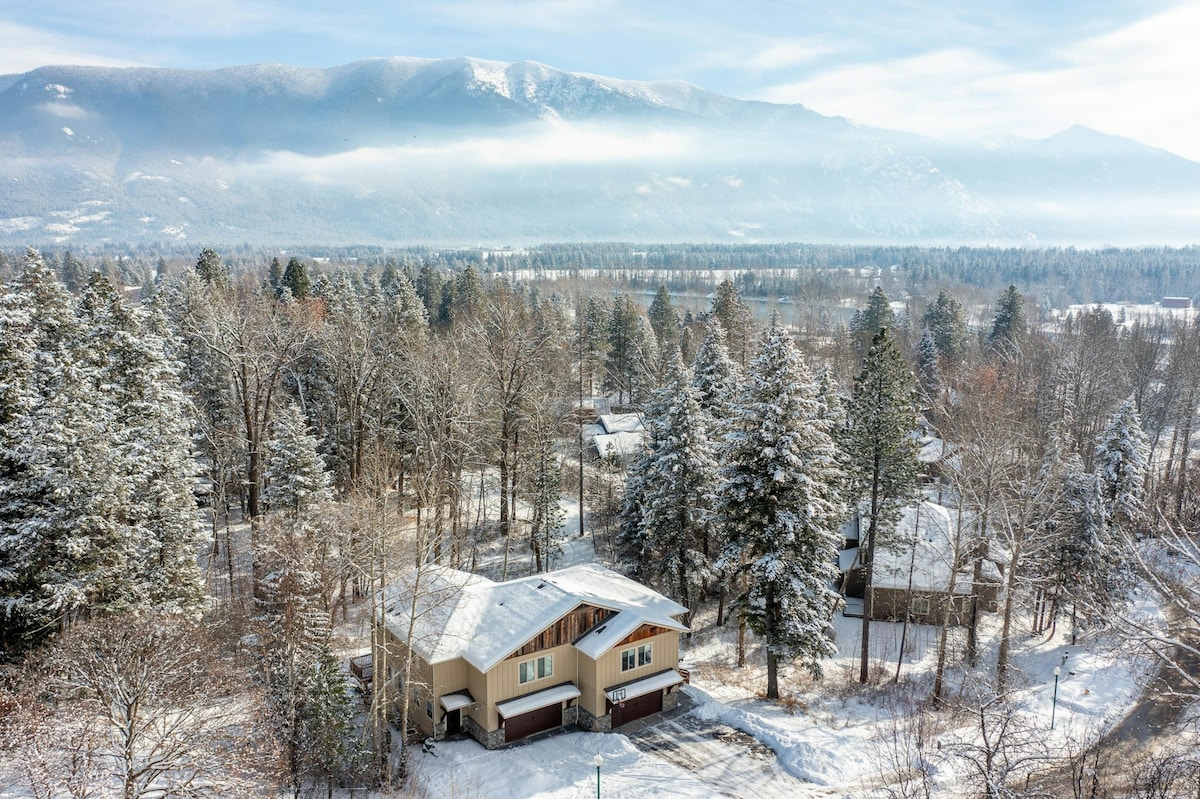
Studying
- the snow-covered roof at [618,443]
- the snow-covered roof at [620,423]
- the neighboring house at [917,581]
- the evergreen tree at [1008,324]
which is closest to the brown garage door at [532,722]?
the neighboring house at [917,581]

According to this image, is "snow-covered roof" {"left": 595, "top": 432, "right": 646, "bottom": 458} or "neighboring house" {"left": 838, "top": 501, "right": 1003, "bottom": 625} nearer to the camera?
"neighboring house" {"left": 838, "top": 501, "right": 1003, "bottom": 625}

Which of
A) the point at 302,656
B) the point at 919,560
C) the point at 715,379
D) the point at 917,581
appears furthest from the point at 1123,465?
the point at 302,656

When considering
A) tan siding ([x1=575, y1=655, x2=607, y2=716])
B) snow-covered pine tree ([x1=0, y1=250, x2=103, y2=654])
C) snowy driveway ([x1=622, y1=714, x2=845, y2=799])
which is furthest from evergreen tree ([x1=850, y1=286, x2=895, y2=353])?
snow-covered pine tree ([x1=0, y1=250, x2=103, y2=654])

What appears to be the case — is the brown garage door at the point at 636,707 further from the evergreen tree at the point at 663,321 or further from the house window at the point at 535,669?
the evergreen tree at the point at 663,321

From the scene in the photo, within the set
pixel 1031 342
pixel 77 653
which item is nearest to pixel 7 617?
pixel 77 653

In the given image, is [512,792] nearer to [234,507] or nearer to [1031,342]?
[234,507]

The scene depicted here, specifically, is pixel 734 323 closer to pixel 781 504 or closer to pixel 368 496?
pixel 781 504

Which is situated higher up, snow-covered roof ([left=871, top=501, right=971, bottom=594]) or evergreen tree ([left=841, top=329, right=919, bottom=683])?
evergreen tree ([left=841, top=329, right=919, bottom=683])

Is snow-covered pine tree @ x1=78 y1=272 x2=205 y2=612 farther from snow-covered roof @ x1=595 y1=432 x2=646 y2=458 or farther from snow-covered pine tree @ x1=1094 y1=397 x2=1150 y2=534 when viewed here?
snow-covered pine tree @ x1=1094 y1=397 x2=1150 y2=534
